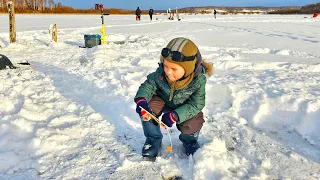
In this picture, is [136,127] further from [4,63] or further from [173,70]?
[4,63]

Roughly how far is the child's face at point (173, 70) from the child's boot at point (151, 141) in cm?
49

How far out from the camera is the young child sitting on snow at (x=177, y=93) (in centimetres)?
252

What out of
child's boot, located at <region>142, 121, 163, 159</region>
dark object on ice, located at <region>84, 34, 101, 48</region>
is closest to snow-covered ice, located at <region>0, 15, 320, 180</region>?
child's boot, located at <region>142, 121, 163, 159</region>

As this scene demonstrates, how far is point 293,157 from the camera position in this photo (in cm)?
277

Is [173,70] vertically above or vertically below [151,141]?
above

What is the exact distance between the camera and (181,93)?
8.89 ft

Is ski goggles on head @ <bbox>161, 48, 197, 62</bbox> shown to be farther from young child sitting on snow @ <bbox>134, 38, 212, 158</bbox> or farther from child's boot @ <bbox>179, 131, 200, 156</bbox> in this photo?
child's boot @ <bbox>179, 131, 200, 156</bbox>

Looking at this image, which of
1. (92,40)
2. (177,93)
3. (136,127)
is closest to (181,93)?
(177,93)

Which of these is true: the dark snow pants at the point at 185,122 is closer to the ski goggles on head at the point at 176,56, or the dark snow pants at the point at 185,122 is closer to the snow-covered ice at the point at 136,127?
the snow-covered ice at the point at 136,127

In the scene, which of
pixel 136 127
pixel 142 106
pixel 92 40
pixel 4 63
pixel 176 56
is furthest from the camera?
pixel 92 40

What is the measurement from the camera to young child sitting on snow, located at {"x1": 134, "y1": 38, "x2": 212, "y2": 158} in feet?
8.27

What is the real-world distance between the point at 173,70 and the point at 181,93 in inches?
10.2

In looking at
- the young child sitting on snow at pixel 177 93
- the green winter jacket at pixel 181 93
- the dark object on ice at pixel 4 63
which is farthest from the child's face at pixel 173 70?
the dark object on ice at pixel 4 63

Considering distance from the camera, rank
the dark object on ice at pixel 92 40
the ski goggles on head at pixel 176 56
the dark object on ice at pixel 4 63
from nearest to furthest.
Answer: the ski goggles on head at pixel 176 56, the dark object on ice at pixel 4 63, the dark object on ice at pixel 92 40
